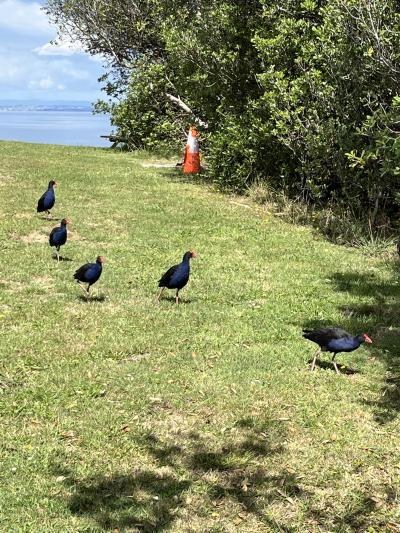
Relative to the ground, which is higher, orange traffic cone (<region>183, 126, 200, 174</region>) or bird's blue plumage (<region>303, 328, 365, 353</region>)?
orange traffic cone (<region>183, 126, 200, 174</region>)

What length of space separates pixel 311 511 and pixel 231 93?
17.7 meters

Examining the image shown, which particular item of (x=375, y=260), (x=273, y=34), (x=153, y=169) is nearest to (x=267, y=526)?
(x=375, y=260)

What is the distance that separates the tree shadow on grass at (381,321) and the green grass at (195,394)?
34 mm

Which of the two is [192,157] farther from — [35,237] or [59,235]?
[59,235]

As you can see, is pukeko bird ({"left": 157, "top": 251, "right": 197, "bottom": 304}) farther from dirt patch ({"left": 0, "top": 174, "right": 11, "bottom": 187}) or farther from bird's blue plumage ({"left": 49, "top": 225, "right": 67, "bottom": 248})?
dirt patch ({"left": 0, "top": 174, "right": 11, "bottom": 187})

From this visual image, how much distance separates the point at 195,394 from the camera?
6.92 metres

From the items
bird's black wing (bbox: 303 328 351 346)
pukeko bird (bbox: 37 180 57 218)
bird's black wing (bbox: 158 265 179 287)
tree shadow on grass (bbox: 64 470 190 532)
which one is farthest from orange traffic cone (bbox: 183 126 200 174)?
tree shadow on grass (bbox: 64 470 190 532)

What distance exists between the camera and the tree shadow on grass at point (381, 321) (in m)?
7.07

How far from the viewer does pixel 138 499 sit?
5.05 m

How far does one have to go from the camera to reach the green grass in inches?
200

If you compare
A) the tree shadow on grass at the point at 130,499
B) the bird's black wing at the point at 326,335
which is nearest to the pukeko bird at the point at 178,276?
the bird's black wing at the point at 326,335

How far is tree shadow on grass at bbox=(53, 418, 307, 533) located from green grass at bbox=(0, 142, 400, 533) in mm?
16

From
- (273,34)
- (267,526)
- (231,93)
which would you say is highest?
(273,34)

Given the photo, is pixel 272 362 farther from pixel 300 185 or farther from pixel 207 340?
pixel 300 185
